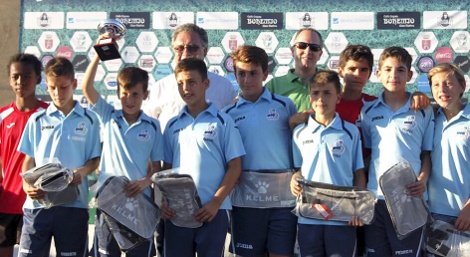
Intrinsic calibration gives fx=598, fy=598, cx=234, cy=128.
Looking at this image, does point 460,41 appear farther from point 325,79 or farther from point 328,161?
point 328,161

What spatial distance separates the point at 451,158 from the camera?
3727 mm

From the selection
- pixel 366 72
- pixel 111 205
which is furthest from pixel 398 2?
pixel 111 205

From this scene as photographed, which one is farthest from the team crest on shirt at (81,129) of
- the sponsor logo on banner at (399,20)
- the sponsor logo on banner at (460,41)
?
the sponsor logo on banner at (460,41)

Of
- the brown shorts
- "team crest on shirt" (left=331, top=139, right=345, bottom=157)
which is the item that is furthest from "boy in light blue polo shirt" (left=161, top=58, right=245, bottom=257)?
the brown shorts

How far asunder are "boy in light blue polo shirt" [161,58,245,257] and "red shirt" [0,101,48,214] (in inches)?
47.0

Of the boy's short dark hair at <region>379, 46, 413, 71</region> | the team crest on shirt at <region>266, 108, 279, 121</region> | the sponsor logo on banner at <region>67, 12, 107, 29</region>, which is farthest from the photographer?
the sponsor logo on banner at <region>67, 12, 107, 29</region>

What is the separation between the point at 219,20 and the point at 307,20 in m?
0.96

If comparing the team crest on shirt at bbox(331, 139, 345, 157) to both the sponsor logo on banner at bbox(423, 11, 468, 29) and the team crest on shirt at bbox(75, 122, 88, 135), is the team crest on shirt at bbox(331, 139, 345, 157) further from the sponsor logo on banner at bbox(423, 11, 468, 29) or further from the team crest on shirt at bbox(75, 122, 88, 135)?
the sponsor logo on banner at bbox(423, 11, 468, 29)

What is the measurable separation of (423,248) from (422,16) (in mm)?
3320

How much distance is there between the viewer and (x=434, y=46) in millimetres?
6371

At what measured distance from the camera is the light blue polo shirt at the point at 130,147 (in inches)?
149

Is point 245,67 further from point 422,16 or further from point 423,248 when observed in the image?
point 422,16

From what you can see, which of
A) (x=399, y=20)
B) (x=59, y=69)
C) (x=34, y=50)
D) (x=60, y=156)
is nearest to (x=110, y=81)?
(x=34, y=50)

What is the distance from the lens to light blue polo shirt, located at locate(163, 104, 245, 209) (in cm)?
369
